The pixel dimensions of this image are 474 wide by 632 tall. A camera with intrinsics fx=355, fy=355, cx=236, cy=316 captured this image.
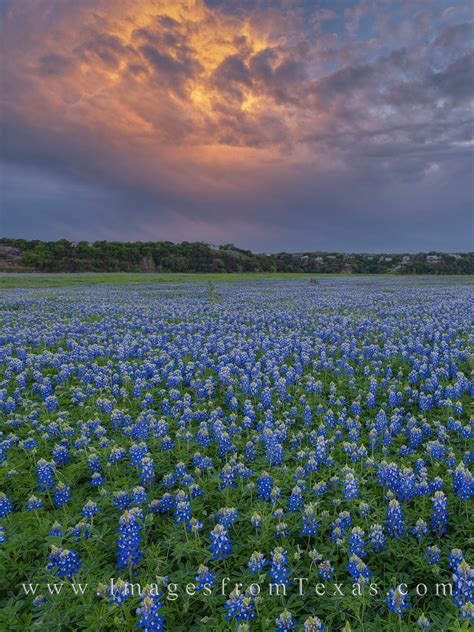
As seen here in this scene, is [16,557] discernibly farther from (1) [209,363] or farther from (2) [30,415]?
(1) [209,363]

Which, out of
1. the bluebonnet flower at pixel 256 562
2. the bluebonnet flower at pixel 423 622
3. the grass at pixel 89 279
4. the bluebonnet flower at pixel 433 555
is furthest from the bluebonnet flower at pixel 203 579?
the grass at pixel 89 279

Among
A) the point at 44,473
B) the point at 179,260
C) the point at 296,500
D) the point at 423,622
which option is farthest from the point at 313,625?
the point at 179,260

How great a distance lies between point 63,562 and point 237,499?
2002 mm

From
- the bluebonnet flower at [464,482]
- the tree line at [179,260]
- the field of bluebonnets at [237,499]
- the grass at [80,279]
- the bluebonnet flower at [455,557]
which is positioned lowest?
the field of bluebonnets at [237,499]

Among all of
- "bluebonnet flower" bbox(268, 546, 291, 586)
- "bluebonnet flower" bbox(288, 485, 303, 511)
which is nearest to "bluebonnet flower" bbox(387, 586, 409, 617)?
"bluebonnet flower" bbox(268, 546, 291, 586)

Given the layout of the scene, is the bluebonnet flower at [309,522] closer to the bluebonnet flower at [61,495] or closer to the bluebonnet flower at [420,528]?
the bluebonnet flower at [420,528]

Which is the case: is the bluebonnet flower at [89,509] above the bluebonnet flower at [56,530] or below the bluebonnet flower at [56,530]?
above

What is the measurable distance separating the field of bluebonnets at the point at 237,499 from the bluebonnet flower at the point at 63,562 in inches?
0.6

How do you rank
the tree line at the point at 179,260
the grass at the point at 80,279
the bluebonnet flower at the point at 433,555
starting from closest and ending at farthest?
the bluebonnet flower at the point at 433,555 → the grass at the point at 80,279 → the tree line at the point at 179,260

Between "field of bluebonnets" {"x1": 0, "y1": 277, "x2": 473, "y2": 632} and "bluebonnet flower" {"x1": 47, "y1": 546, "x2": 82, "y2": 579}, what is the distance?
0.6 inches

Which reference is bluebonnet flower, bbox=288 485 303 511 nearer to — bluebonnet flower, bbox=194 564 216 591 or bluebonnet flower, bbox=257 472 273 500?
bluebonnet flower, bbox=257 472 273 500

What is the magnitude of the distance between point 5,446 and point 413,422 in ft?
20.7

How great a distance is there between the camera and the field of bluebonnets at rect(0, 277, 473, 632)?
298 cm

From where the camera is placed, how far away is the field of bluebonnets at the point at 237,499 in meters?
2.98
